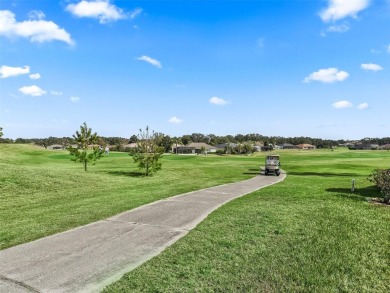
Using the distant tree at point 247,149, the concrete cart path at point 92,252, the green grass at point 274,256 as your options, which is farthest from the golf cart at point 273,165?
the distant tree at point 247,149

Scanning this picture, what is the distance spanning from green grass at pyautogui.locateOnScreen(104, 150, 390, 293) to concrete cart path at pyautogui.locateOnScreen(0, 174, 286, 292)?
0.54 m

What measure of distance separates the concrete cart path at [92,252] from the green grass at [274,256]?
54 centimetres

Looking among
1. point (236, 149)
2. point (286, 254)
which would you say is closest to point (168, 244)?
point (286, 254)

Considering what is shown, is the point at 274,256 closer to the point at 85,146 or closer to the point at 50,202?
the point at 50,202

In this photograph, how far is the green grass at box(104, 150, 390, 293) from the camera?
A: 5.89 meters

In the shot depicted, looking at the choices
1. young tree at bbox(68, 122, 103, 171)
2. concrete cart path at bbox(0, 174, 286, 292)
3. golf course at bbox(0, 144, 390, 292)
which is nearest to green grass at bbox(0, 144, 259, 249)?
golf course at bbox(0, 144, 390, 292)

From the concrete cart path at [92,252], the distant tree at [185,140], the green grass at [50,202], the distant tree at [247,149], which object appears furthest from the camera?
the distant tree at [185,140]

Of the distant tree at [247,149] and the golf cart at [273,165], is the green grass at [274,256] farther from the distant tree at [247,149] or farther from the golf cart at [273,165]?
the distant tree at [247,149]

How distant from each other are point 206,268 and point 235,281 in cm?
79

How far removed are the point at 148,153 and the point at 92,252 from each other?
22.9 m

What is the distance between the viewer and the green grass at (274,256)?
→ 5891mm

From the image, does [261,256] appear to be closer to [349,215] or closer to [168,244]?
[168,244]

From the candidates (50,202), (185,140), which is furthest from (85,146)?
(185,140)

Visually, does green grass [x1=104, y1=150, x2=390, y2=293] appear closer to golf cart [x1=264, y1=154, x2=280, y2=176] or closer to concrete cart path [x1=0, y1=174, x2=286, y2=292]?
concrete cart path [x1=0, y1=174, x2=286, y2=292]
